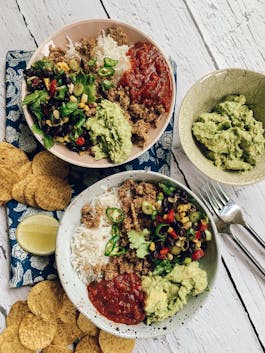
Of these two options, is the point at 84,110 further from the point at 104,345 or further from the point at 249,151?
the point at 104,345

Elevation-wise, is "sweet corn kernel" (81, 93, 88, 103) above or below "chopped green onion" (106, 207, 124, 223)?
above

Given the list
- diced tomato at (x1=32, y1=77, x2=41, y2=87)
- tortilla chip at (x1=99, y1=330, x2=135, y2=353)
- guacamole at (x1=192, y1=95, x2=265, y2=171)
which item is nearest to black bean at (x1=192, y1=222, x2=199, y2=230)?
guacamole at (x1=192, y1=95, x2=265, y2=171)

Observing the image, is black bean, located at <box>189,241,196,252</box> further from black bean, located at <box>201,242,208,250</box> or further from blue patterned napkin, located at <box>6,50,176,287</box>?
blue patterned napkin, located at <box>6,50,176,287</box>

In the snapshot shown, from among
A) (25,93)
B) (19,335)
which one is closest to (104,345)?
(19,335)

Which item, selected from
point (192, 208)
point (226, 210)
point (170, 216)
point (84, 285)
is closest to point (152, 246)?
point (170, 216)

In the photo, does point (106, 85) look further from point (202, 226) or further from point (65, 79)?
point (202, 226)

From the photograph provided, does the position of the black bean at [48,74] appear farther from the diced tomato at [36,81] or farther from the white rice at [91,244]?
the white rice at [91,244]
